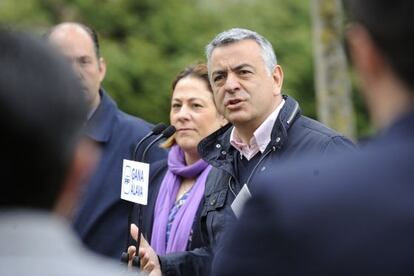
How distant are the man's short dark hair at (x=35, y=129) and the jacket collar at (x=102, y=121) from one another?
13.8 feet

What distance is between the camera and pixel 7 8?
16.3 m

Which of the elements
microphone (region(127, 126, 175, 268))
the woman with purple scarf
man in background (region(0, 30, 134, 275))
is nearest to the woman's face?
the woman with purple scarf

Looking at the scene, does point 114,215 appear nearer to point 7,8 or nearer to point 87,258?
point 87,258

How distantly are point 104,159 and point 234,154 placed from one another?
123cm

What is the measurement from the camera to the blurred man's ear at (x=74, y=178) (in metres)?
1.93

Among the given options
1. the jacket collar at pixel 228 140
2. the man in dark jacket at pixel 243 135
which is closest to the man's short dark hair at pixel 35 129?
the man in dark jacket at pixel 243 135

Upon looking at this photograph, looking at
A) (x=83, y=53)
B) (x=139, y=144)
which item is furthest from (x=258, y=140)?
(x=83, y=53)

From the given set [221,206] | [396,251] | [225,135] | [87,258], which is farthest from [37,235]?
[225,135]

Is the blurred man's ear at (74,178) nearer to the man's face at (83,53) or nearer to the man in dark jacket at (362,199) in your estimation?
the man in dark jacket at (362,199)

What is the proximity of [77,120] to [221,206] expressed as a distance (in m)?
3.23

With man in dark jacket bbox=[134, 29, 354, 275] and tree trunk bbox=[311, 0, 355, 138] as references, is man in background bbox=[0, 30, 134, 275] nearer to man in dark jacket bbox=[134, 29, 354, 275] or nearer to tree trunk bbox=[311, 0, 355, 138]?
man in dark jacket bbox=[134, 29, 354, 275]

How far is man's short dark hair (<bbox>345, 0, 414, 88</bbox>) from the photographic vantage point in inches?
79.0

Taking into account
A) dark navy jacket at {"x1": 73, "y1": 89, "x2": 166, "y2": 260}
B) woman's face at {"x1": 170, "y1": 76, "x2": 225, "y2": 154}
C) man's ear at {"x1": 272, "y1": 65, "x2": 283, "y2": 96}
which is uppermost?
man's ear at {"x1": 272, "y1": 65, "x2": 283, "y2": 96}

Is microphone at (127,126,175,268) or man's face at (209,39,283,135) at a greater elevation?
man's face at (209,39,283,135)
